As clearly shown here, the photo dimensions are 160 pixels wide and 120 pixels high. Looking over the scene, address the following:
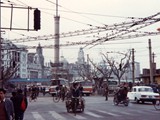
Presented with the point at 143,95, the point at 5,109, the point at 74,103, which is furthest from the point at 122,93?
the point at 5,109

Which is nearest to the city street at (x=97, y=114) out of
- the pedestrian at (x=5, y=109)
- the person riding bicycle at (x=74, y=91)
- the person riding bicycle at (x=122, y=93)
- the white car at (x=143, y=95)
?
the person riding bicycle at (x=74, y=91)

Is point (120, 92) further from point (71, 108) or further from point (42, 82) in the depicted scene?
point (42, 82)

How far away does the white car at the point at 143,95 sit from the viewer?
36.8m

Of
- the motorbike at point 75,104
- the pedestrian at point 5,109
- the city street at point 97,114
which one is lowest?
the city street at point 97,114

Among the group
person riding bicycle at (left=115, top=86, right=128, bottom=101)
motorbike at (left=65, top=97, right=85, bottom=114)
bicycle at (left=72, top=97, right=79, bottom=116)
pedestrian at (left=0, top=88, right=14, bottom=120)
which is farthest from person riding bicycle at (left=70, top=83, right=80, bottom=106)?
pedestrian at (left=0, top=88, right=14, bottom=120)

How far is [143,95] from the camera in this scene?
37.3 metres

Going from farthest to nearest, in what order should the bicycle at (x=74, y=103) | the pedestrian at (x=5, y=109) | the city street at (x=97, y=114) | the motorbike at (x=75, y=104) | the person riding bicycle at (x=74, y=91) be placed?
the motorbike at (x=75, y=104)
the bicycle at (x=74, y=103)
the person riding bicycle at (x=74, y=91)
the city street at (x=97, y=114)
the pedestrian at (x=5, y=109)

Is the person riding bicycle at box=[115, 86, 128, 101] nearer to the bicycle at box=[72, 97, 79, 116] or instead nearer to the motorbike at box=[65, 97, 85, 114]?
the motorbike at box=[65, 97, 85, 114]

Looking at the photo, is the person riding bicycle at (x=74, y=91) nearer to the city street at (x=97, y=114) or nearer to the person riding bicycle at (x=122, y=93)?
the city street at (x=97, y=114)

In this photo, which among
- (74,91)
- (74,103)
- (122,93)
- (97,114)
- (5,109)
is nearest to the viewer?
(5,109)

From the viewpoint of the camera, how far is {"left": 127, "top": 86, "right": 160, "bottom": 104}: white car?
36.8 m

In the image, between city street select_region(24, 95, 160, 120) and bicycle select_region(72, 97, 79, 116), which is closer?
city street select_region(24, 95, 160, 120)

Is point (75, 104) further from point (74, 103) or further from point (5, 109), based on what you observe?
point (5, 109)

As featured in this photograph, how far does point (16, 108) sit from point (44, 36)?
17755mm
